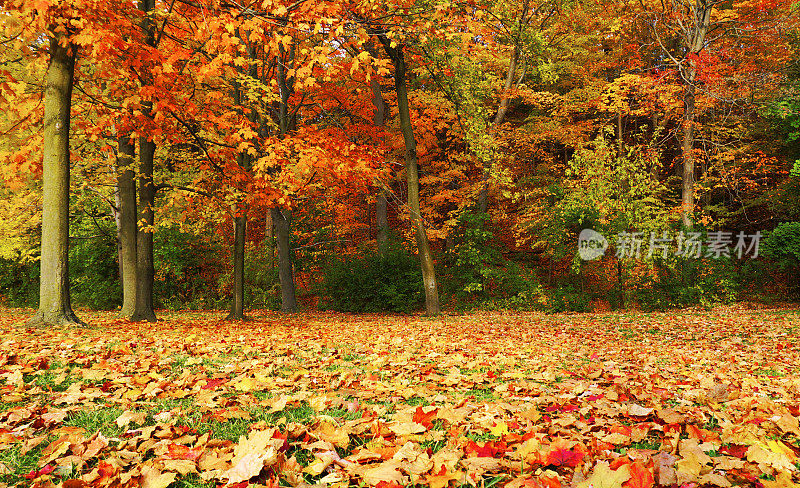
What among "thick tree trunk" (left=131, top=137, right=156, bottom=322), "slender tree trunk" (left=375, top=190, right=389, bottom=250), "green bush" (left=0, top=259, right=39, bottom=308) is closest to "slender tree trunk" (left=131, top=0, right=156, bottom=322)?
"thick tree trunk" (left=131, top=137, right=156, bottom=322)

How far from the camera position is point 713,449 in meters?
2.16

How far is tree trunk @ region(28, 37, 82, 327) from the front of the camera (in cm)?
675

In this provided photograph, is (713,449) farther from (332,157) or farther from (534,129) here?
(534,129)

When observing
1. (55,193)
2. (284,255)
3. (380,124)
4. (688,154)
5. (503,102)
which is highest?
(503,102)

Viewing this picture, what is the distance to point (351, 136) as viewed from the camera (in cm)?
1762

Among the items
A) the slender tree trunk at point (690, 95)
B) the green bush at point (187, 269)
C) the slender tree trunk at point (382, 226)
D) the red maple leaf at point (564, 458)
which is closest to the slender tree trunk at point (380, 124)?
the slender tree trunk at point (382, 226)

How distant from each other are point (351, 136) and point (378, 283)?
6.06 metres

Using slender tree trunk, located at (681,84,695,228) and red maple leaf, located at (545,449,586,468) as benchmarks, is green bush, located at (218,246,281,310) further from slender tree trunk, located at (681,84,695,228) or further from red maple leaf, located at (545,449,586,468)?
red maple leaf, located at (545,449,586,468)

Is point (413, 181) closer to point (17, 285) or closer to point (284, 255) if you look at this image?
point (284, 255)

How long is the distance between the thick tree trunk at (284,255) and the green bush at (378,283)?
1496 mm

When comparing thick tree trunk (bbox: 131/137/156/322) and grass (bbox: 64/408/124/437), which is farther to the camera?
thick tree trunk (bbox: 131/137/156/322)

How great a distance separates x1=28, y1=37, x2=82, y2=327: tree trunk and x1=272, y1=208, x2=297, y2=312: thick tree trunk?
296 inches

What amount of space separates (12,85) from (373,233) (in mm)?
18401

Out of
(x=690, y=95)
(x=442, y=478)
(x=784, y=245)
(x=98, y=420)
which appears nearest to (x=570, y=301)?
(x=784, y=245)
